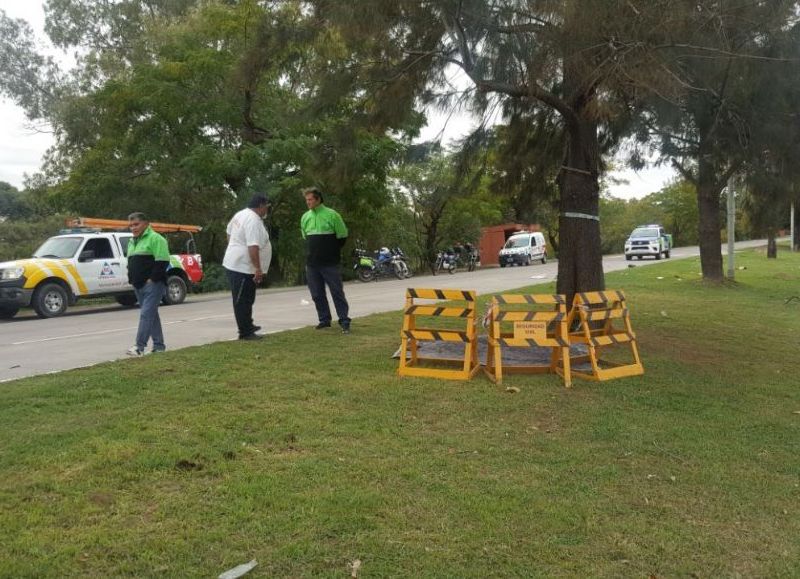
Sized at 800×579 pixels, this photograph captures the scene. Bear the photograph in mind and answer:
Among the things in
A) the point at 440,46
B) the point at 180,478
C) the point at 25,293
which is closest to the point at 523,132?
the point at 440,46

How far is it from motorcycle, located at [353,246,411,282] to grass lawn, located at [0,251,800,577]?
2019 centimetres

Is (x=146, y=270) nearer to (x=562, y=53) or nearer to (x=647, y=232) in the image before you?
(x=562, y=53)

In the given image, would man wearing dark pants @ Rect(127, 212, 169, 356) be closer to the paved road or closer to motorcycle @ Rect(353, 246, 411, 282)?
the paved road

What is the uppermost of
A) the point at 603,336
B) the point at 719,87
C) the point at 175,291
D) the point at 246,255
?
the point at 719,87

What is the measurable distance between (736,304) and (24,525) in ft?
46.5

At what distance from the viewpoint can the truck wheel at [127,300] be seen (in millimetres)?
17312

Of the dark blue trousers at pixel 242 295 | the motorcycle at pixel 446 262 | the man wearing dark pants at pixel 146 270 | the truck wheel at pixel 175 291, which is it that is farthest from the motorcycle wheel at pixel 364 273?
the man wearing dark pants at pixel 146 270

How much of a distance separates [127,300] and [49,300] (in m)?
2.72

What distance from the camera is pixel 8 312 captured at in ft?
48.2

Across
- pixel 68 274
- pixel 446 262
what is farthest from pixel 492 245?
pixel 68 274

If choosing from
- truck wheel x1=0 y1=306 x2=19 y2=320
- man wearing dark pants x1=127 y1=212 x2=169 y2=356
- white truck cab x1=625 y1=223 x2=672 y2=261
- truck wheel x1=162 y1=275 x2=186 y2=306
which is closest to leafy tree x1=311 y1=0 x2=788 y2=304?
man wearing dark pants x1=127 y1=212 x2=169 y2=356

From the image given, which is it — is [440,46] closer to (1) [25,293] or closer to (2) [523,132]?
(2) [523,132]

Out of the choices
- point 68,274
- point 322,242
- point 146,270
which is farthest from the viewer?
point 68,274

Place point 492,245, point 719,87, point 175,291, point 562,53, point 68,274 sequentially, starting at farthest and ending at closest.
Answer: point 492,245 → point 175,291 → point 68,274 → point 719,87 → point 562,53
